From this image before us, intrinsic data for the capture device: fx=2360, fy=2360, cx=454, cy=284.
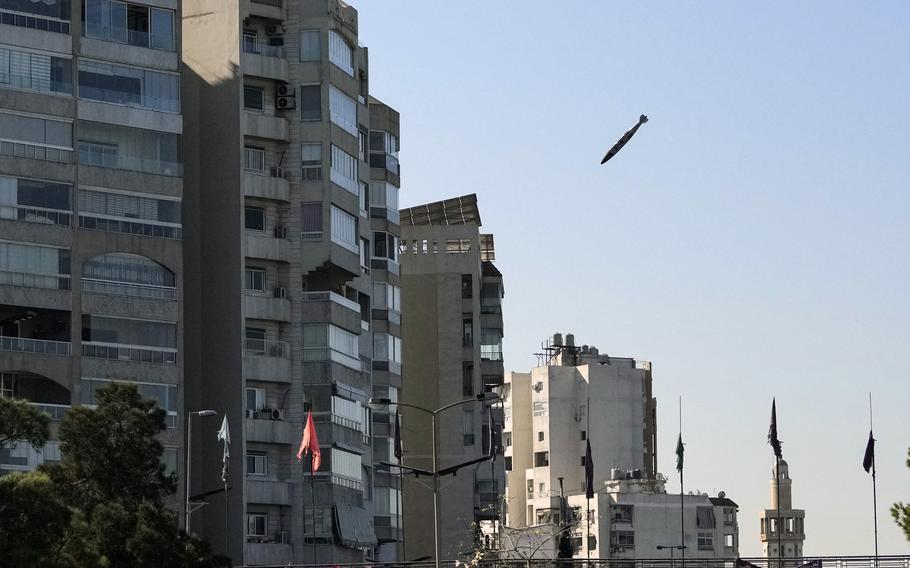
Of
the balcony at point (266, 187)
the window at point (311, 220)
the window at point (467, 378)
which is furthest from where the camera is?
the window at point (467, 378)

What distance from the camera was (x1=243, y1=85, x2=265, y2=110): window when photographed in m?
112

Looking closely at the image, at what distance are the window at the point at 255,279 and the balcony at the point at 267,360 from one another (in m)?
2.51

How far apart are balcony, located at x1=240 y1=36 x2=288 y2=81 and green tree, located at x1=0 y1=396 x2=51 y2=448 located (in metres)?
43.8

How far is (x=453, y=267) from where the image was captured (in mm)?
150000

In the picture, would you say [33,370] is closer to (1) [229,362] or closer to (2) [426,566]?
(1) [229,362]

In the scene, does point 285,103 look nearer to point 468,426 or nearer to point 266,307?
point 266,307

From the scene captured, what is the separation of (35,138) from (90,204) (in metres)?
3.79

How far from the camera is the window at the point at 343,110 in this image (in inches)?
4491

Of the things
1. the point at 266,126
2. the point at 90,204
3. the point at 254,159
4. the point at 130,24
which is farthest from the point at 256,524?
the point at 130,24

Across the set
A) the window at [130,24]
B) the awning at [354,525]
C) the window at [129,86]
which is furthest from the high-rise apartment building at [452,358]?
the window at [130,24]

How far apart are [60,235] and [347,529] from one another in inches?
800

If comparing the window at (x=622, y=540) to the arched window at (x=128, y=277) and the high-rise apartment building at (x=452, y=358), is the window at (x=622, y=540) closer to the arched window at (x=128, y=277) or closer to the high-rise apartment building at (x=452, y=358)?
the high-rise apartment building at (x=452, y=358)

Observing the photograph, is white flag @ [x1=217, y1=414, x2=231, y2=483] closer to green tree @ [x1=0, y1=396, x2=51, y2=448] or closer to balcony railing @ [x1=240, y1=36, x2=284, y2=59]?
balcony railing @ [x1=240, y1=36, x2=284, y2=59]

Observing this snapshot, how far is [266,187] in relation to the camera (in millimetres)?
111125
